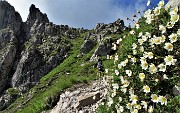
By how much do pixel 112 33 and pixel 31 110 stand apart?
107293mm

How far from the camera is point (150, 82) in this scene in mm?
7641

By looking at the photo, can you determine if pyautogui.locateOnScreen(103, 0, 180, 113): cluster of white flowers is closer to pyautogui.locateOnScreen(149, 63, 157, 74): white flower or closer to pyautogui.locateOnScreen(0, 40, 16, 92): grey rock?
pyautogui.locateOnScreen(149, 63, 157, 74): white flower

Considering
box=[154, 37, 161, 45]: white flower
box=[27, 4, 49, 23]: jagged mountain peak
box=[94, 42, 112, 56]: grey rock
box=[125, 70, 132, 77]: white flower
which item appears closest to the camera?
box=[154, 37, 161, 45]: white flower

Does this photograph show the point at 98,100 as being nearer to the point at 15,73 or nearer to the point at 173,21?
the point at 173,21

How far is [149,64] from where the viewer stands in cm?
762

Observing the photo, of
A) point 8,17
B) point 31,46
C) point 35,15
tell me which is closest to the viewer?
point 31,46

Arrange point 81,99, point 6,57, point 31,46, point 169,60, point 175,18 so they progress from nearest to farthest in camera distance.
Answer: point 169,60 → point 175,18 → point 81,99 → point 6,57 → point 31,46

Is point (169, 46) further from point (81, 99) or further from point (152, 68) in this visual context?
point (81, 99)

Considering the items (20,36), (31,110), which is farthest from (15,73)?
(31,110)

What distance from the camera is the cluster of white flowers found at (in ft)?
23.0

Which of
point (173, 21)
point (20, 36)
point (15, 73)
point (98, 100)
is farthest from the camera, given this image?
point (20, 36)

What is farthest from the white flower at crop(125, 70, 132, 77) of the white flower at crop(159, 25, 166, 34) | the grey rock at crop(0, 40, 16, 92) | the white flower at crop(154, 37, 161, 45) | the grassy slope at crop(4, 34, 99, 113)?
the grey rock at crop(0, 40, 16, 92)

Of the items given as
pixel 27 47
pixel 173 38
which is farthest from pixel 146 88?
pixel 27 47

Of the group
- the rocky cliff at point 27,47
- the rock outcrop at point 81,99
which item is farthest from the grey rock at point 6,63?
the rock outcrop at point 81,99
